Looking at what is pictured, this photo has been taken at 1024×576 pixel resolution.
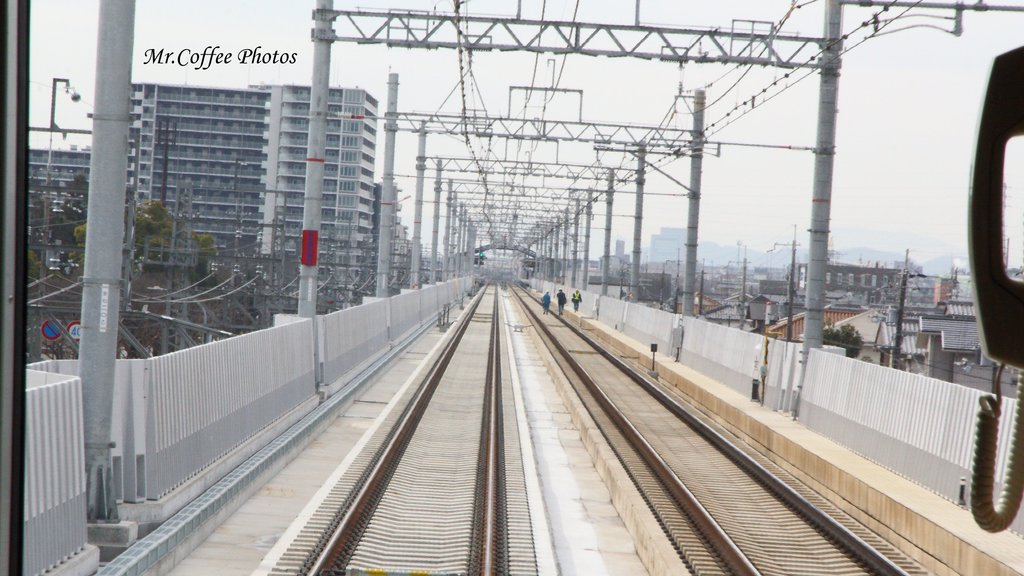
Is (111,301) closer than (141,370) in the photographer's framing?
Yes

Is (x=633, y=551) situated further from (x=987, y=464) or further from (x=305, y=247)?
(x=987, y=464)

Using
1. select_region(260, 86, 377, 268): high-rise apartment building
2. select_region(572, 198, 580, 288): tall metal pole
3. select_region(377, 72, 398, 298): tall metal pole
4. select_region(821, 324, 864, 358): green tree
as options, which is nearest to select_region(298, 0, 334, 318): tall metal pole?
select_region(377, 72, 398, 298): tall metal pole

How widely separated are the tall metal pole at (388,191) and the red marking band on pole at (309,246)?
13.8 meters

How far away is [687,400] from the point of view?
941 inches

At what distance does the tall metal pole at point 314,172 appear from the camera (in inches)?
634

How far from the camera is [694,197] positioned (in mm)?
27859

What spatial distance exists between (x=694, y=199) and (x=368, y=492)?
58.9ft

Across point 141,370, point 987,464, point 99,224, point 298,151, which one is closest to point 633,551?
point 141,370

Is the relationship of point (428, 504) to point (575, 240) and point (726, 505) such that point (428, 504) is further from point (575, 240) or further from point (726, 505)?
point (575, 240)

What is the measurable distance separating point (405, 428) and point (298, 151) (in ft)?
386

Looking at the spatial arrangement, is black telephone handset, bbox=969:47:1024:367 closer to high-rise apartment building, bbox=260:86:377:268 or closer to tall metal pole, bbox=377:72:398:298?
tall metal pole, bbox=377:72:398:298

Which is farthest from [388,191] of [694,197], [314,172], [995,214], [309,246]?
[995,214]

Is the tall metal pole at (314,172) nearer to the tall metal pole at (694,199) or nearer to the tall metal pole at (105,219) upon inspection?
the tall metal pole at (105,219)

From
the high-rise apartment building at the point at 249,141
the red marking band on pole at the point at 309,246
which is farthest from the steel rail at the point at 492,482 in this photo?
the high-rise apartment building at the point at 249,141
